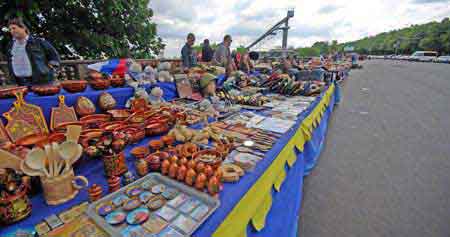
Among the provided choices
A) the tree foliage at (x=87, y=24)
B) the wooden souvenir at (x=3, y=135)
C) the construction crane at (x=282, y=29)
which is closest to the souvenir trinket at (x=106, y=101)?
the wooden souvenir at (x=3, y=135)

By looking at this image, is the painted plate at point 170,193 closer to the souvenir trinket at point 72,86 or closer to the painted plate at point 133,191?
the painted plate at point 133,191

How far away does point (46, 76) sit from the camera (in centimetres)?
161

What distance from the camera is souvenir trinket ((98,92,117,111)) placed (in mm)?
1357

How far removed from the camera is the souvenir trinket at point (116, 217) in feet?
1.95

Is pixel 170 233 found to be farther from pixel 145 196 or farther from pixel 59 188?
pixel 59 188

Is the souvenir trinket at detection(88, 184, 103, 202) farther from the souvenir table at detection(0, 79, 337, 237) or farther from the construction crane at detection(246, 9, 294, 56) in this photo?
the construction crane at detection(246, 9, 294, 56)

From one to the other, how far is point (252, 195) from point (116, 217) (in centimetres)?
50

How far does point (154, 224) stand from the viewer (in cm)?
→ 60

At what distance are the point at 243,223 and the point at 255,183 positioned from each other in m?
0.17

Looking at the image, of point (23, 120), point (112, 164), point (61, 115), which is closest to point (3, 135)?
point (23, 120)

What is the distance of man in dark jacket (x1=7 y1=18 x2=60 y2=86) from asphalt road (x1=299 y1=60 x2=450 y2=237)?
2.29m

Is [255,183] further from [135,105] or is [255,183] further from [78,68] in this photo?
[78,68]

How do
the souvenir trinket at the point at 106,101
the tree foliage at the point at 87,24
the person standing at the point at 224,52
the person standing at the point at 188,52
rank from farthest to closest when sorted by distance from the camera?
the person standing at the point at 224,52
the person standing at the point at 188,52
the tree foliage at the point at 87,24
the souvenir trinket at the point at 106,101

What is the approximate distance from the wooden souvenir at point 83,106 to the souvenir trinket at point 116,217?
0.85m
